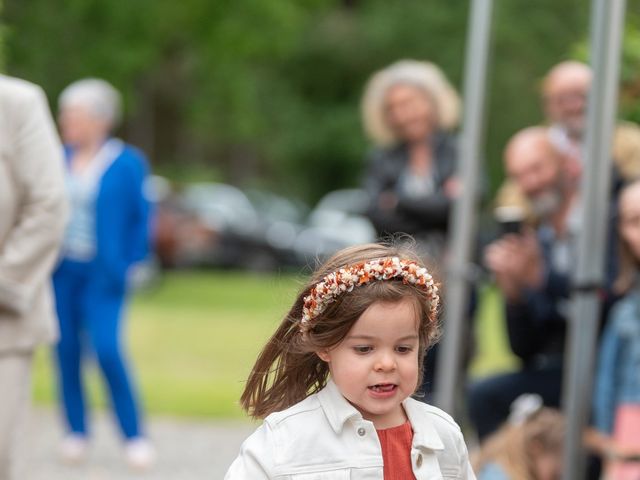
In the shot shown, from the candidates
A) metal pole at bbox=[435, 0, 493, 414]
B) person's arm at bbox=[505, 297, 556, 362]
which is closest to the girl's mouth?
person's arm at bbox=[505, 297, 556, 362]

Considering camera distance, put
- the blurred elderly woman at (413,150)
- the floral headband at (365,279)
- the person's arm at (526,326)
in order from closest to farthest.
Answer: the floral headband at (365,279)
the person's arm at (526,326)
the blurred elderly woman at (413,150)

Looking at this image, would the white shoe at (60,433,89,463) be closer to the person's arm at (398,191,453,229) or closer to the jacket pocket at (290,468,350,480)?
the person's arm at (398,191,453,229)

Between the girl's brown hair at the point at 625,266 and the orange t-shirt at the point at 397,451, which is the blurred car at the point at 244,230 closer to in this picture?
the girl's brown hair at the point at 625,266

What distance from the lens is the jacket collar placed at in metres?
2.96

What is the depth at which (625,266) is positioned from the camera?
5.47m

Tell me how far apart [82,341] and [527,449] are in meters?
3.65

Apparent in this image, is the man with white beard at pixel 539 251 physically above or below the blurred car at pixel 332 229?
below

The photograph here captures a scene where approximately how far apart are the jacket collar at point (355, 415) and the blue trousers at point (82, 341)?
5.41 metres

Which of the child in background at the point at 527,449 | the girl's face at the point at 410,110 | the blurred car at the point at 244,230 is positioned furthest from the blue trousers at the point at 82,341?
the blurred car at the point at 244,230

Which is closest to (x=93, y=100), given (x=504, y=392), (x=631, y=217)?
(x=504, y=392)

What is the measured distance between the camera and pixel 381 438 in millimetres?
3002

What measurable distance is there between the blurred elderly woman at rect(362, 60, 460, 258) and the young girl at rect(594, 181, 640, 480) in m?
1.93

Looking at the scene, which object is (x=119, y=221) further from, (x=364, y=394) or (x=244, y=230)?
(x=244, y=230)

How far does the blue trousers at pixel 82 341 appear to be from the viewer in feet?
27.4
